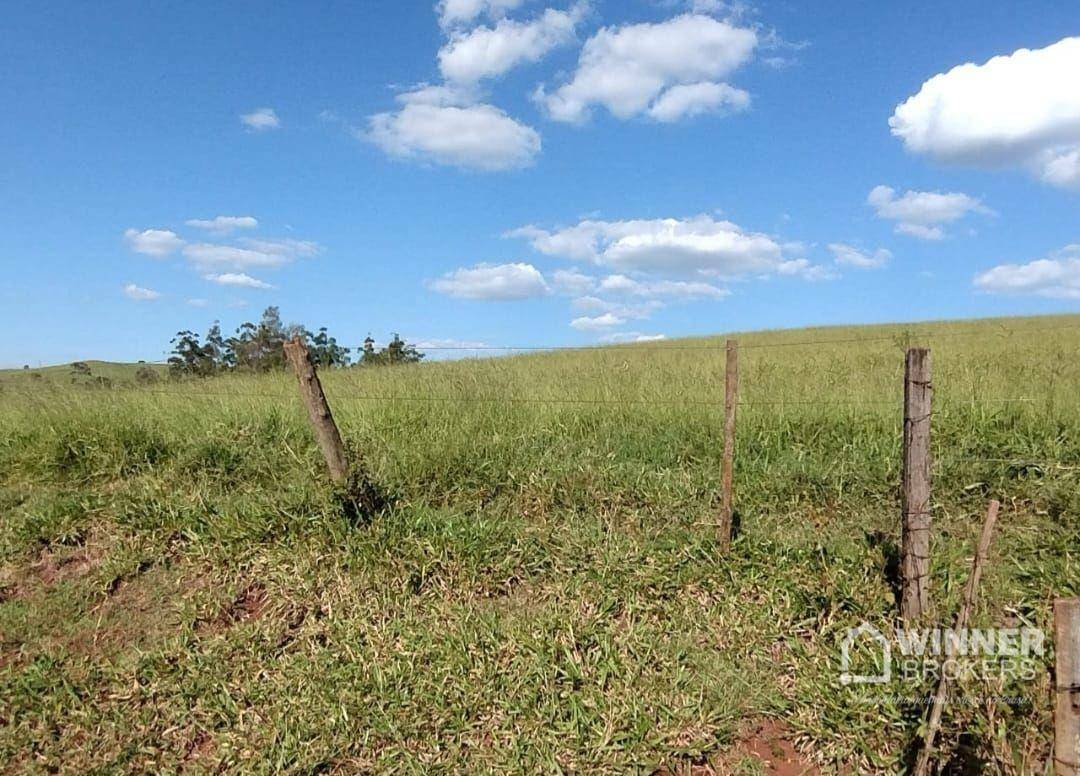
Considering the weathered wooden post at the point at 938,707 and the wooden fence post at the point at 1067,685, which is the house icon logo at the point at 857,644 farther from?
the wooden fence post at the point at 1067,685

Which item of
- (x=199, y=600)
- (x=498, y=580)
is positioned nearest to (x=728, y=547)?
(x=498, y=580)

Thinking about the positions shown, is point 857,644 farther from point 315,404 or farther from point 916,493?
point 315,404

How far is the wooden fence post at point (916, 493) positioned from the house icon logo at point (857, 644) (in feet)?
0.69

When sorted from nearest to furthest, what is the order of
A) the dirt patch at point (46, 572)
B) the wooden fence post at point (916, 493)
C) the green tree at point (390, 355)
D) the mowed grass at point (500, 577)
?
the mowed grass at point (500, 577)
the wooden fence post at point (916, 493)
the dirt patch at point (46, 572)
the green tree at point (390, 355)

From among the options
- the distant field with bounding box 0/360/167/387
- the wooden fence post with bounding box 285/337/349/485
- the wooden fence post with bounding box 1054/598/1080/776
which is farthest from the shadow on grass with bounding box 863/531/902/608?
the distant field with bounding box 0/360/167/387

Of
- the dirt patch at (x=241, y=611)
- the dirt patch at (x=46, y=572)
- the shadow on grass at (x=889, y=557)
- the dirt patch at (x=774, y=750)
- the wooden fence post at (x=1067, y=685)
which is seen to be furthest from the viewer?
the dirt patch at (x=46, y=572)

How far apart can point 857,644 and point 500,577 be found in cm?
209

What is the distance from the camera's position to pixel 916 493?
346 cm

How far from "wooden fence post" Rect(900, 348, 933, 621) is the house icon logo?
0.69 ft

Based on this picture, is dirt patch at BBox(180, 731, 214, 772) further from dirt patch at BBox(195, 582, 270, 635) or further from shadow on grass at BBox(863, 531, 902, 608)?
shadow on grass at BBox(863, 531, 902, 608)

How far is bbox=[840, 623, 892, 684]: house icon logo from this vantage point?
126 inches

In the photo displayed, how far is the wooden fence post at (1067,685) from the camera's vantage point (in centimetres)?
209

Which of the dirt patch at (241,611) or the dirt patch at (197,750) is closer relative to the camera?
the dirt patch at (197,750)

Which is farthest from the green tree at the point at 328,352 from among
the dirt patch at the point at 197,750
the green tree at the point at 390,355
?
the dirt patch at the point at 197,750
